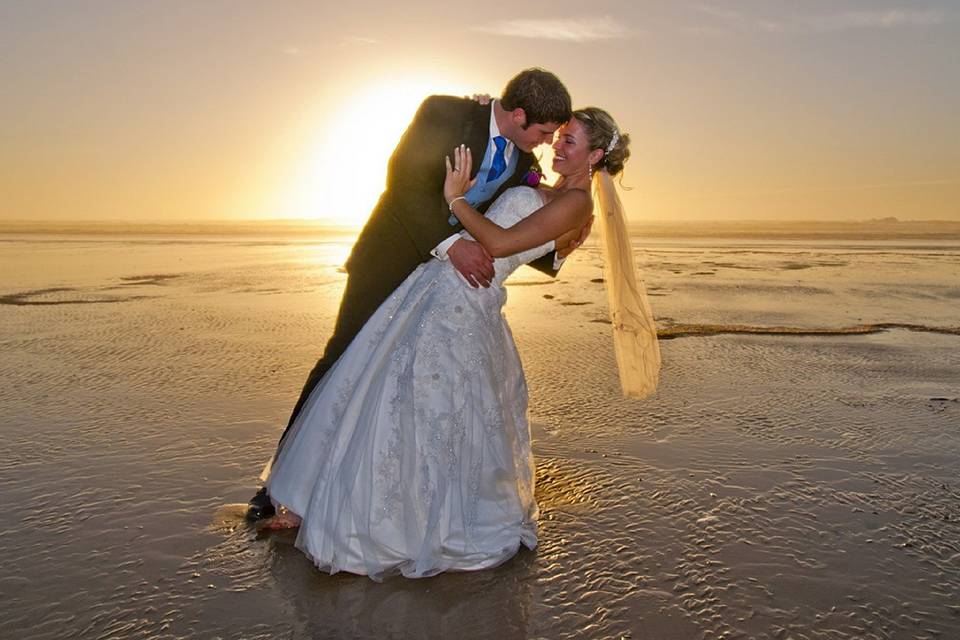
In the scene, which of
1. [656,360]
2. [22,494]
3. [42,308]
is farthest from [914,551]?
[42,308]

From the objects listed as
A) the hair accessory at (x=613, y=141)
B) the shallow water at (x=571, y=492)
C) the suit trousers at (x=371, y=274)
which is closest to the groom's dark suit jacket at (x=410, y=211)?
the suit trousers at (x=371, y=274)

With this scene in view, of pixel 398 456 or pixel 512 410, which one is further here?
pixel 512 410

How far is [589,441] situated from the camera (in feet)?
17.1

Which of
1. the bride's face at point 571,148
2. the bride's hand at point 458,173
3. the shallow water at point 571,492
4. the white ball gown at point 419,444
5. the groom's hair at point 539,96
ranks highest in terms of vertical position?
the groom's hair at point 539,96

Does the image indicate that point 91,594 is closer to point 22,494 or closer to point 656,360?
point 22,494

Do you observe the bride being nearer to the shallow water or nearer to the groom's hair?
the shallow water

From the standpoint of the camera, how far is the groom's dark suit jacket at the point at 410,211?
3572mm

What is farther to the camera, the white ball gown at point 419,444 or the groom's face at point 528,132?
the groom's face at point 528,132

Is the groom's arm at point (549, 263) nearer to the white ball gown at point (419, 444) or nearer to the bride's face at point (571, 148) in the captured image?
the white ball gown at point (419, 444)

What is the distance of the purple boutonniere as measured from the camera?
3.85 metres

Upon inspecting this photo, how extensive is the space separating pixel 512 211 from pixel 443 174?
0.41 metres

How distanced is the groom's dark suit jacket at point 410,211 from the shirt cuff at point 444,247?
29 millimetres

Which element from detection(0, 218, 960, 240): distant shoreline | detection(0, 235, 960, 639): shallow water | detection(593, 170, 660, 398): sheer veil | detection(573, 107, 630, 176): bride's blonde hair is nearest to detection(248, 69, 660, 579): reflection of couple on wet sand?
detection(573, 107, 630, 176): bride's blonde hair

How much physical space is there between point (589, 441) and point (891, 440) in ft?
7.49
